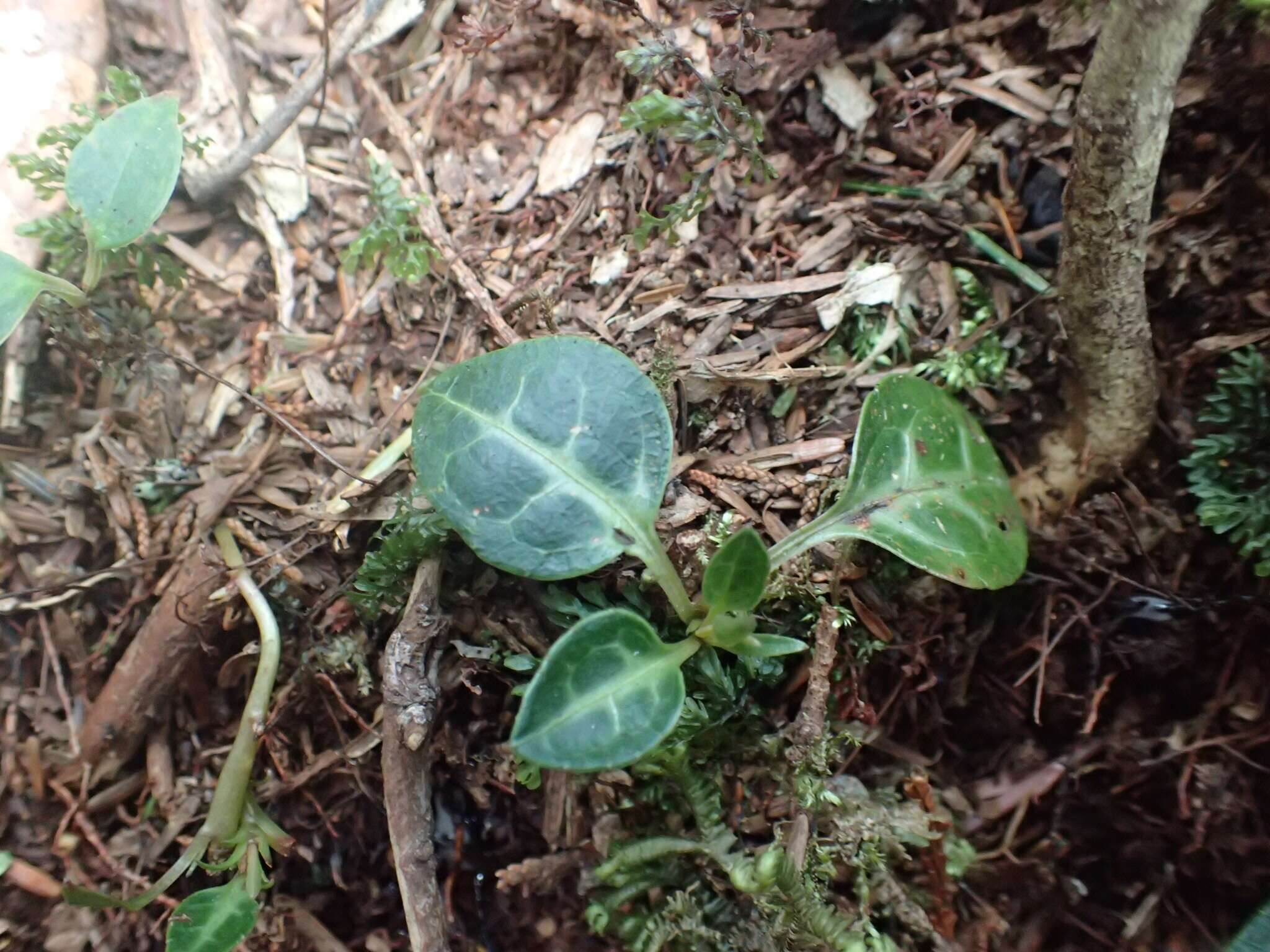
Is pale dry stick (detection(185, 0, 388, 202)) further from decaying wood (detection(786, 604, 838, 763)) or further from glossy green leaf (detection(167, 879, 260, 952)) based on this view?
decaying wood (detection(786, 604, 838, 763))

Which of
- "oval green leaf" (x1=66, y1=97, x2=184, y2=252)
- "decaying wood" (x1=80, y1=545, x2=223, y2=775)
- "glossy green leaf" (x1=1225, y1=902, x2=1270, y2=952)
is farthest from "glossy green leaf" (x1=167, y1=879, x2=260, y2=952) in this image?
"glossy green leaf" (x1=1225, y1=902, x2=1270, y2=952)

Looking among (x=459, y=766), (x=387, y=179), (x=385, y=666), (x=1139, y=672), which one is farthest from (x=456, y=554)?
(x=1139, y=672)

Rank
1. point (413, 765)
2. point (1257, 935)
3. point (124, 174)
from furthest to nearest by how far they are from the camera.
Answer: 1. point (124, 174)
2. point (413, 765)
3. point (1257, 935)

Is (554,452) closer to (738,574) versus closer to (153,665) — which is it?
(738,574)

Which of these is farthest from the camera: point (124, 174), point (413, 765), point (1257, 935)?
point (124, 174)

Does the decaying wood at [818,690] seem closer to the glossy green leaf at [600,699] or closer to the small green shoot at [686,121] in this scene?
the glossy green leaf at [600,699]

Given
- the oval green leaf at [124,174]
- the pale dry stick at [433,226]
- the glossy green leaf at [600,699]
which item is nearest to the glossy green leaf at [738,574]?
the glossy green leaf at [600,699]

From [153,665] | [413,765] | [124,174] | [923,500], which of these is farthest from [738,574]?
[124,174]
